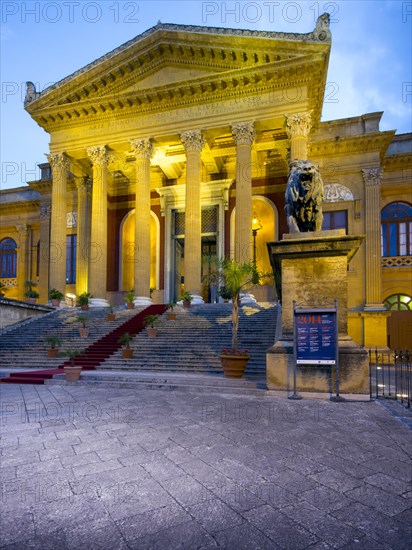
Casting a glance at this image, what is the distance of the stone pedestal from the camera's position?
7836mm

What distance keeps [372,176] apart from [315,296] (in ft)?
59.9

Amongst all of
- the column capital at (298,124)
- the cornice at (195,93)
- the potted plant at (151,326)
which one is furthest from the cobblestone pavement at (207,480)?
the cornice at (195,93)

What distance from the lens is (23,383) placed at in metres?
10.8

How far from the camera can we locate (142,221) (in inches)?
886

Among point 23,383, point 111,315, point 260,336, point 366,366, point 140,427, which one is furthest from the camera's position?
point 111,315

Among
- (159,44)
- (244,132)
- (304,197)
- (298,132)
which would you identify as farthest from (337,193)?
(304,197)

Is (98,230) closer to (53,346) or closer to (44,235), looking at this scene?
(44,235)

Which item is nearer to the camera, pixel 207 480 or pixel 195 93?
pixel 207 480

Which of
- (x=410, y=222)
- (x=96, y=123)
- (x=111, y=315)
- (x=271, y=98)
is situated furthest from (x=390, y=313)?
(x=96, y=123)

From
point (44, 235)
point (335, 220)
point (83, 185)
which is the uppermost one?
point (83, 185)

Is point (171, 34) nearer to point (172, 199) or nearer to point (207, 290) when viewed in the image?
point (172, 199)

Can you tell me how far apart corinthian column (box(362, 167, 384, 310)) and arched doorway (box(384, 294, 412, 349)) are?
1.53 meters

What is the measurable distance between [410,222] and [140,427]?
23.5m

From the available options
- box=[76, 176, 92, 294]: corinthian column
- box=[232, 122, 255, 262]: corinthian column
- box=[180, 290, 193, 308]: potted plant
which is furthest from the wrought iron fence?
box=[76, 176, 92, 294]: corinthian column
